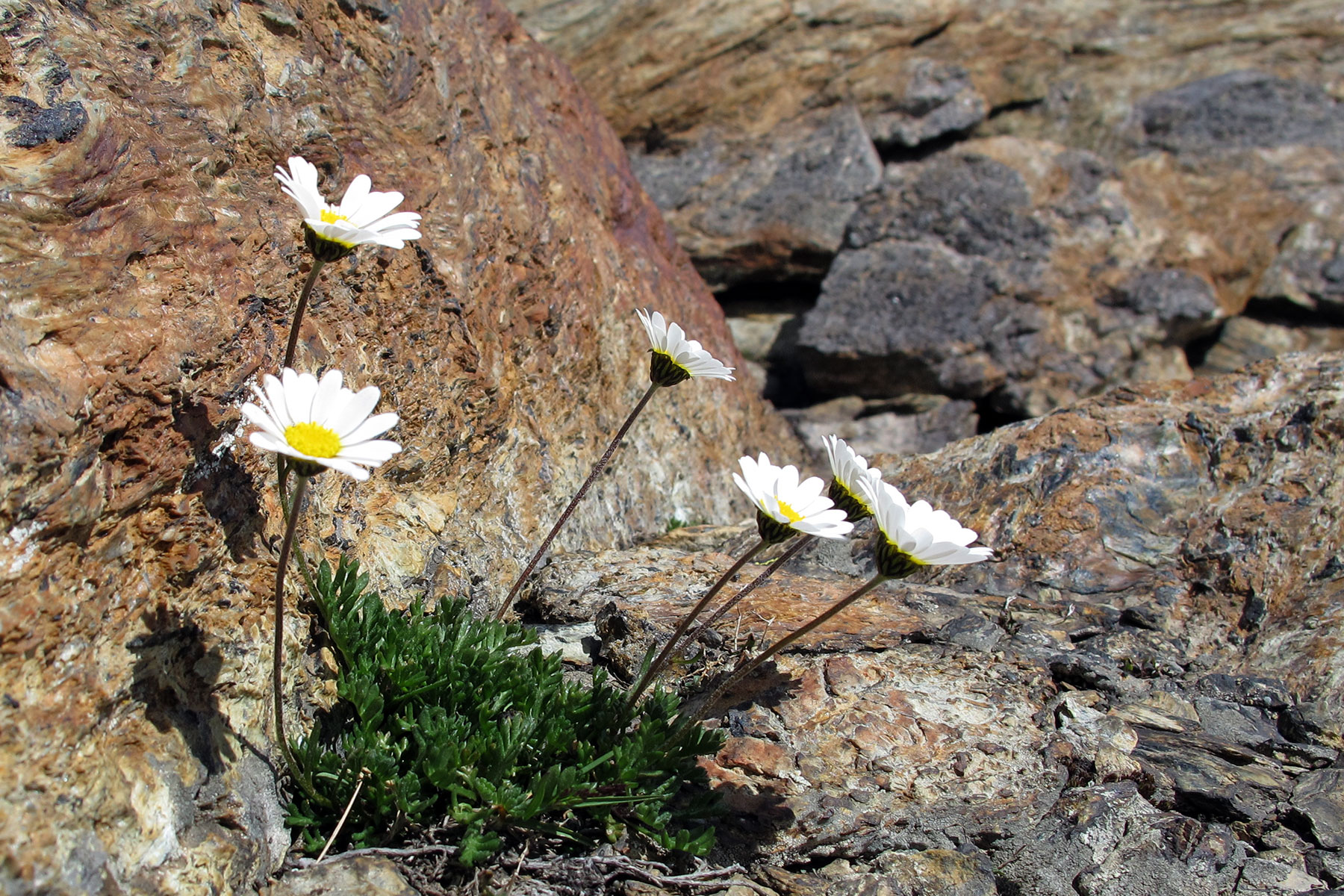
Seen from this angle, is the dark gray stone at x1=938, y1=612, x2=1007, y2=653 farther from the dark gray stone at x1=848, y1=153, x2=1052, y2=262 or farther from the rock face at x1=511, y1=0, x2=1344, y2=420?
the dark gray stone at x1=848, y1=153, x2=1052, y2=262

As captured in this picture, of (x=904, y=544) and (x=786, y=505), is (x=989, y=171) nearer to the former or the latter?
(x=786, y=505)

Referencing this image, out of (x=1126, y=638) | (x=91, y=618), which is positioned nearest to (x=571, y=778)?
(x=91, y=618)

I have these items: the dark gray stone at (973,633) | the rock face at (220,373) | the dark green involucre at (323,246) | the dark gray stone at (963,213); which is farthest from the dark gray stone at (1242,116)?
the dark green involucre at (323,246)

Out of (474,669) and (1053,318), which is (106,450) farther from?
(1053,318)

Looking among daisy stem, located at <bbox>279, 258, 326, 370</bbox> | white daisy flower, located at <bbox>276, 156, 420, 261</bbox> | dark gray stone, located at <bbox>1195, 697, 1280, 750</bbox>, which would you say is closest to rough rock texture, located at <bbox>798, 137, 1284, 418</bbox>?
dark gray stone, located at <bbox>1195, 697, 1280, 750</bbox>

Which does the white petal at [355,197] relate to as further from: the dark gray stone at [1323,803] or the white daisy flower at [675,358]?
the dark gray stone at [1323,803]

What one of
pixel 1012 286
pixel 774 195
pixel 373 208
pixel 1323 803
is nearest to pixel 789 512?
pixel 373 208
